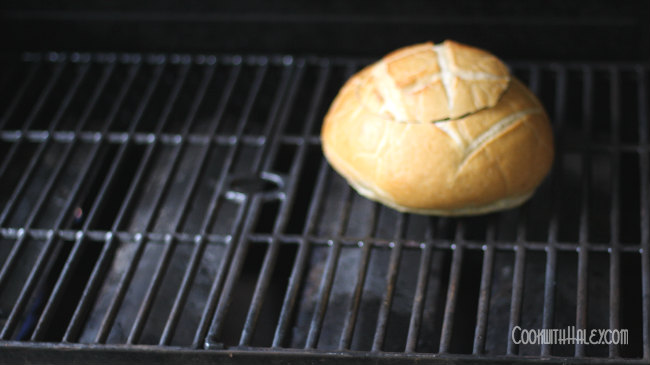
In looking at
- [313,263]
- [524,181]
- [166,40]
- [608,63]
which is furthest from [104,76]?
[608,63]

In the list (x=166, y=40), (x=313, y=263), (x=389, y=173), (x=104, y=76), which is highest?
(x=166, y=40)

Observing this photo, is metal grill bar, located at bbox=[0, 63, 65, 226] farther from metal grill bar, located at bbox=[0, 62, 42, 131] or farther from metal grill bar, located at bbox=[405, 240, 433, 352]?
metal grill bar, located at bbox=[405, 240, 433, 352]

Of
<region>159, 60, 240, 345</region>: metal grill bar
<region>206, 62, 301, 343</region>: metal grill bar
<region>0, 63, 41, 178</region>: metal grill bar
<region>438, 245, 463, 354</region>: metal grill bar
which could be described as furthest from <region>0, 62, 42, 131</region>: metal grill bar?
<region>438, 245, 463, 354</region>: metal grill bar

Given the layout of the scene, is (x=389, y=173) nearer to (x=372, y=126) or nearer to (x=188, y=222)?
(x=372, y=126)

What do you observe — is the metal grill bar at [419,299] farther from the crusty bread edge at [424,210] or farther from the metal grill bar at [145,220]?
the metal grill bar at [145,220]

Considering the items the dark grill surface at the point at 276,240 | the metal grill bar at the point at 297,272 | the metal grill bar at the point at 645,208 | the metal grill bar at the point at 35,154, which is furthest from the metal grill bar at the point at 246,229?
the metal grill bar at the point at 645,208

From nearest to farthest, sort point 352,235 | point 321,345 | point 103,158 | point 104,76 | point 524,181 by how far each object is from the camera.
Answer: point 321,345 < point 524,181 < point 352,235 < point 103,158 < point 104,76
